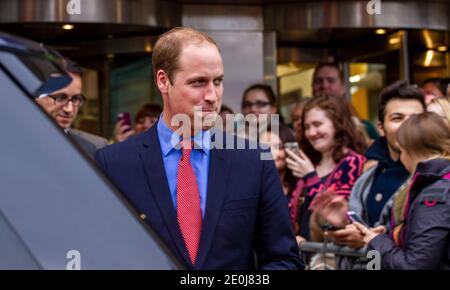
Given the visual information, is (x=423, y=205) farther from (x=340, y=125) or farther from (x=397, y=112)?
(x=340, y=125)

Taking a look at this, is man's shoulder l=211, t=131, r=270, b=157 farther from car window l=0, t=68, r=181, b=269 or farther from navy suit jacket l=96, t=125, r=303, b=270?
car window l=0, t=68, r=181, b=269

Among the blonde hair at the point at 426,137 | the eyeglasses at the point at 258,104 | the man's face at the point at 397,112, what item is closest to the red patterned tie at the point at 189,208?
the blonde hair at the point at 426,137

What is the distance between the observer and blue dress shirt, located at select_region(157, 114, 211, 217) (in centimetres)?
285

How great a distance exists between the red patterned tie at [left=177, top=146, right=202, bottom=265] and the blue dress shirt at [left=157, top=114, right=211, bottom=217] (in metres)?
0.02

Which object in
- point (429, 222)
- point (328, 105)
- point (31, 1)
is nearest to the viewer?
point (429, 222)

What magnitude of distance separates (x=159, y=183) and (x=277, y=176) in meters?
0.40

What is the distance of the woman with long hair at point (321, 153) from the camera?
5746mm

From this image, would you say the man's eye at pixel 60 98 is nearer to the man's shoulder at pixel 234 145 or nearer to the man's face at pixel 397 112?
the man's shoulder at pixel 234 145

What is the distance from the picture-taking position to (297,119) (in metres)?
6.93

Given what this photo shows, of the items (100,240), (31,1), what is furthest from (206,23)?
(100,240)

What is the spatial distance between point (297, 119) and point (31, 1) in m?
3.17

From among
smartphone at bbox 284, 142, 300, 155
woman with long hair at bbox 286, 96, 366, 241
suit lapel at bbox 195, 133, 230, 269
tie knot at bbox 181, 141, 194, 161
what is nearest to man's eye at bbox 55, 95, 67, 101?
tie knot at bbox 181, 141, 194, 161
